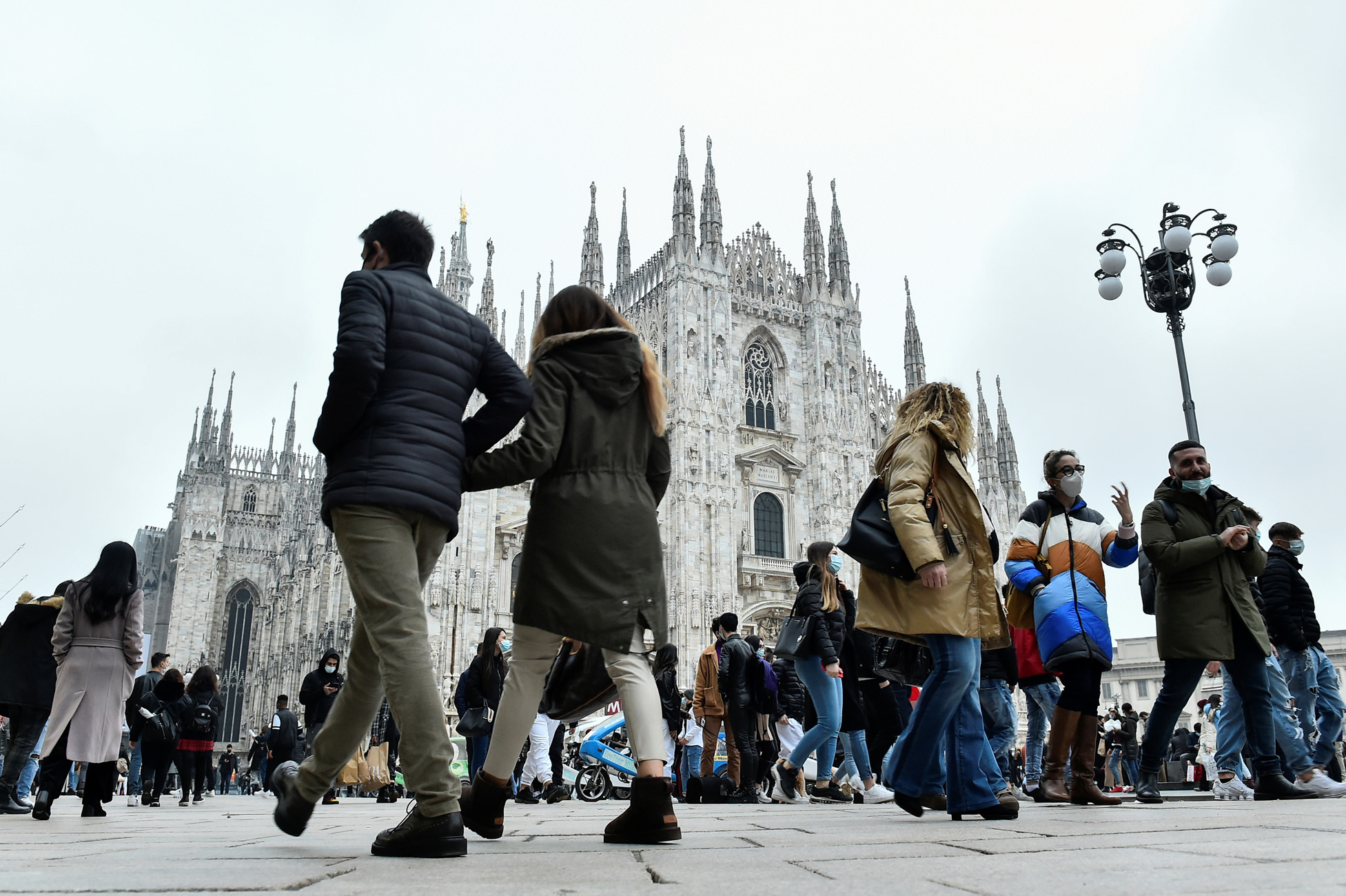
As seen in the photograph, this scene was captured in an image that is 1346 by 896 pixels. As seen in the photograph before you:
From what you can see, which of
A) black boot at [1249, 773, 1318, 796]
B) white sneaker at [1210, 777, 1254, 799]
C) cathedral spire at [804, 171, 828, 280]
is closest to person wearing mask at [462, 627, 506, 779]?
white sneaker at [1210, 777, 1254, 799]

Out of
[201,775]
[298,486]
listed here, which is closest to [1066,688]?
[201,775]

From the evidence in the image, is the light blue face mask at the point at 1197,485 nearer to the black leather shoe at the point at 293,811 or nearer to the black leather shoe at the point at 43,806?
the black leather shoe at the point at 293,811

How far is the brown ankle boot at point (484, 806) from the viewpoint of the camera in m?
3.34

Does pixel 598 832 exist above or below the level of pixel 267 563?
below

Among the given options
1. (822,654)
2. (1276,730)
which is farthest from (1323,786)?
(822,654)

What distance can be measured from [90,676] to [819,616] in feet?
14.8

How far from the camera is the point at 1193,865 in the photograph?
2.08 m

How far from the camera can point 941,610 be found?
4.16 meters

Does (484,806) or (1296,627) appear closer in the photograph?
(484,806)

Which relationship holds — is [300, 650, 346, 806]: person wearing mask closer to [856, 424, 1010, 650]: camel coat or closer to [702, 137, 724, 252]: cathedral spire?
[856, 424, 1010, 650]: camel coat

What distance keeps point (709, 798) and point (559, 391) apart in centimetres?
608

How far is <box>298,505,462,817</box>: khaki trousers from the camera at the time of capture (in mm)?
2873

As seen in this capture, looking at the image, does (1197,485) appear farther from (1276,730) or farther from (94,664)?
(94,664)

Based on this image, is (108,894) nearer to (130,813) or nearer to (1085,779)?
(1085,779)
